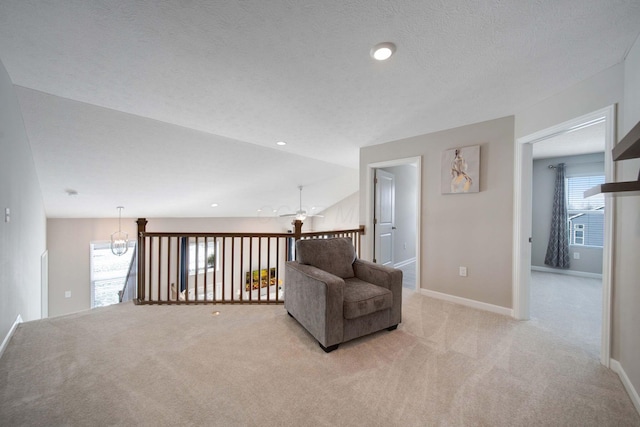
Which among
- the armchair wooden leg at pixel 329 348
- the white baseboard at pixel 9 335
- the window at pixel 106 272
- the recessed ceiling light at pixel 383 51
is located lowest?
the window at pixel 106 272

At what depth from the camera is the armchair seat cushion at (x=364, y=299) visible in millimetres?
2229

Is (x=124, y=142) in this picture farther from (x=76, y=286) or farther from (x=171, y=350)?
(x=76, y=286)

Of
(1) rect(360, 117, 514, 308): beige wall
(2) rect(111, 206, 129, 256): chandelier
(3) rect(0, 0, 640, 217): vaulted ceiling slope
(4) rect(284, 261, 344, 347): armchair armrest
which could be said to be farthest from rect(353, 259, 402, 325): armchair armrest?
(2) rect(111, 206, 129, 256): chandelier

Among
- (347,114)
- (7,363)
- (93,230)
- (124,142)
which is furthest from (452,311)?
(93,230)

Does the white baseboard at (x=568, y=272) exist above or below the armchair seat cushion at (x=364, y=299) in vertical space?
below

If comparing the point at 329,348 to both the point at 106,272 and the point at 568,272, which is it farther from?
the point at 106,272

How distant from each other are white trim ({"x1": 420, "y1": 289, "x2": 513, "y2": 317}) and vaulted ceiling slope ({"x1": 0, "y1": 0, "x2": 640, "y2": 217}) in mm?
2280

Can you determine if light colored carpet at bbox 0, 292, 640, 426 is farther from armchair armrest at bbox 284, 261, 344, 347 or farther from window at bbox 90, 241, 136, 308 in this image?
window at bbox 90, 241, 136, 308

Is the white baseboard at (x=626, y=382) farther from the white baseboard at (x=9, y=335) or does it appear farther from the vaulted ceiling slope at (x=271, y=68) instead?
the white baseboard at (x=9, y=335)

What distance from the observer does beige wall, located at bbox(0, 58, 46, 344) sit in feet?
7.00

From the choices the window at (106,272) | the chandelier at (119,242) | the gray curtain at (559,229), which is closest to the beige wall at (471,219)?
the gray curtain at (559,229)

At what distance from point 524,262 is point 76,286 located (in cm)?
866

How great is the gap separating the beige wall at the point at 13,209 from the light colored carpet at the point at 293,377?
0.41m

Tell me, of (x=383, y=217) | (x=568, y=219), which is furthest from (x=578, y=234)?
(x=383, y=217)
